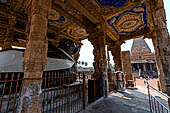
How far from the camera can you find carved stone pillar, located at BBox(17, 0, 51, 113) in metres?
1.73

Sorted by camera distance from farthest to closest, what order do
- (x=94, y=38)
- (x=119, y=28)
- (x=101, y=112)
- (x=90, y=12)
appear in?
(x=119, y=28) → (x=94, y=38) → (x=90, y=12) → (x=101, y=112)

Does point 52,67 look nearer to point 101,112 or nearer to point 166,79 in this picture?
point 101,112

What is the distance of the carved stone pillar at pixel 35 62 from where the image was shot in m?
1.73

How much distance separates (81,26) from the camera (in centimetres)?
524

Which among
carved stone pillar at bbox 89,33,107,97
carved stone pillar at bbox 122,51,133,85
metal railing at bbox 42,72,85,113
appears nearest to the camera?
metal railing at bbox 42,72,85,113

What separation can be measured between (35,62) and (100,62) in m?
3.45

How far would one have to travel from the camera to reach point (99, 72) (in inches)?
178

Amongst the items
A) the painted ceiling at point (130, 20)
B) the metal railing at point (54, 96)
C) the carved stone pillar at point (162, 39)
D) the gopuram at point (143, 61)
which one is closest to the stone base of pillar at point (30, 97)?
the metal railing at point (54, 96)

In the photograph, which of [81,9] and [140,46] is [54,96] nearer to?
[81,9]

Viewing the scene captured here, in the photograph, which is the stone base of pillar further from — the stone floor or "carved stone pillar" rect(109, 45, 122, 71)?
"carved stone pillar" rect(109, 45, 122, 71)

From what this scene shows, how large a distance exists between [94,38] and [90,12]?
154cm

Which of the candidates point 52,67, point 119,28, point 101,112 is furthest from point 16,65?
point 119,28

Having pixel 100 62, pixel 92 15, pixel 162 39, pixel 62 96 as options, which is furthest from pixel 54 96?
pixel 92 15

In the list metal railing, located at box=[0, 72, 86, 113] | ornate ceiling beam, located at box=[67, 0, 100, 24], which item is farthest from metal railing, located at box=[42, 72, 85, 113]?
ornate ceiling beam, located at box=[67, 0, 100, 24]
